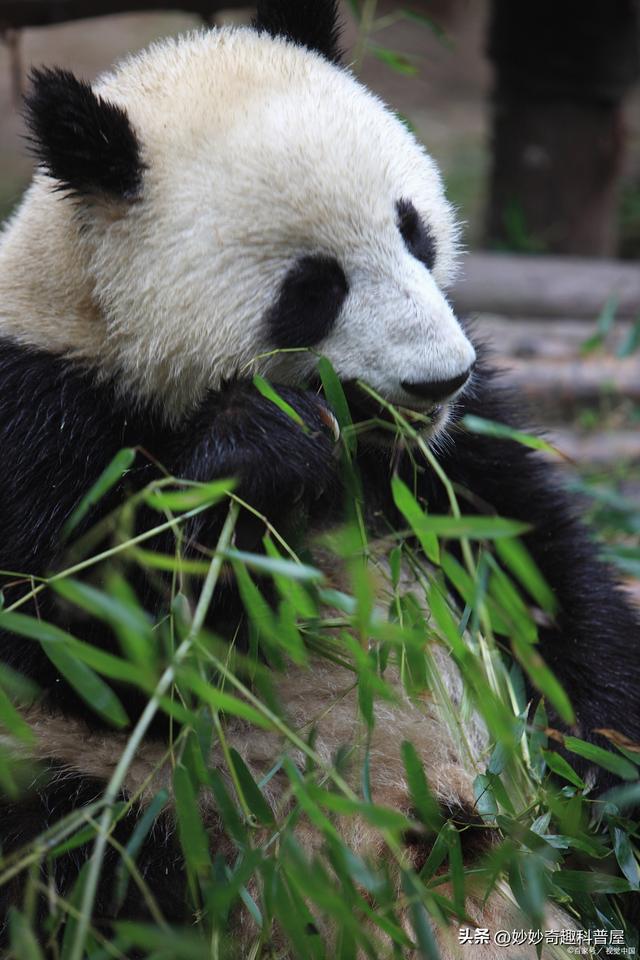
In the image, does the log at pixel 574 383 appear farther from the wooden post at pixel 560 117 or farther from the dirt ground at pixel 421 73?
the dirt ground at pixel 421 73

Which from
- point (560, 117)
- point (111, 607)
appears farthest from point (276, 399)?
point (560, 117)

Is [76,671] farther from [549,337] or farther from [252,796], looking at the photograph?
[549,337]

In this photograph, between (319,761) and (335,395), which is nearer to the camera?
(319,761)

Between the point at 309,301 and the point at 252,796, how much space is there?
714 millimetres

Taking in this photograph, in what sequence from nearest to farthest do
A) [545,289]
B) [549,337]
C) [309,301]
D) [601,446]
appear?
[309,301] → [601,446] → [549,337] → [545,289]

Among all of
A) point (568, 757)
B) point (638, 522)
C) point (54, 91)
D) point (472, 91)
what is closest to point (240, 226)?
point (54, 91)

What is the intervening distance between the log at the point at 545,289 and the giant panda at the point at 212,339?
258cm

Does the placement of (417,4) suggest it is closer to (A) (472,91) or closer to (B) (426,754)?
(A) (472,91)

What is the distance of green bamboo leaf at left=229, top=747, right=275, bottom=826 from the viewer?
4.86ft

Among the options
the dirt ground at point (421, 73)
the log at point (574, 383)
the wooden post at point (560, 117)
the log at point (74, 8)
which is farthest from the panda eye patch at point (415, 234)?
the dirt ground at point (421, 73)

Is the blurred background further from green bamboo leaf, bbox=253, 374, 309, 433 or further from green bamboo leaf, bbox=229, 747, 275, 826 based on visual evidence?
green bamboo leaf, bbox=229, 747, 275, 826

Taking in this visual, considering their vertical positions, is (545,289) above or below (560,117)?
below

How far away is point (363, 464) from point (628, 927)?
0.87m

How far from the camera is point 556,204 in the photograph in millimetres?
5492
